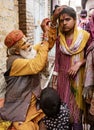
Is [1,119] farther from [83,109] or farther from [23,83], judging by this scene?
[83,109]

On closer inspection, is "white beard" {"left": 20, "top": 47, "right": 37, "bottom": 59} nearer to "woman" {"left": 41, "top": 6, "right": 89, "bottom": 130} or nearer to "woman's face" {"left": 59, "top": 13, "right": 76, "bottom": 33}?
"woman" {"left": 41, "top": 6, "right": 89, "bottom": 130}

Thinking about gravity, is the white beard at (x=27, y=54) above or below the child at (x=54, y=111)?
above

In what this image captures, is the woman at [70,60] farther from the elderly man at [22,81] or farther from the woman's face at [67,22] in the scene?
the elderly man at [22,81]

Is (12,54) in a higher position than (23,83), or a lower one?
higher

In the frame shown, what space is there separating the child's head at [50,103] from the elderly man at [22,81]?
0.24 m

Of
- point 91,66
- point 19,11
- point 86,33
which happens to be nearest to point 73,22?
point 86,33


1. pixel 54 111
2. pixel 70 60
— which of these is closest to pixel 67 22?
pixel 70 60

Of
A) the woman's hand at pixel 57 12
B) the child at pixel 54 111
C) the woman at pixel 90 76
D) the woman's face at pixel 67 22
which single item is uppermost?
the woman's hand at pixel 57 12

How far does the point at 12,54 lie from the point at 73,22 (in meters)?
0.70

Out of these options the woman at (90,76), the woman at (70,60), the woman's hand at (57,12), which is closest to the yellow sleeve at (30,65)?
the woman at (70,60)

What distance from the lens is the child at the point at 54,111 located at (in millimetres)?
2609

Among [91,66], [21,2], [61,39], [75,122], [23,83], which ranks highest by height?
[21,2]

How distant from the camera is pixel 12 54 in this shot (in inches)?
114

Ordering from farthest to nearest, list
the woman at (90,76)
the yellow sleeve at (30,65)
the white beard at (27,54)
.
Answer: the white beard at (27,54) → the yellow sleeve at (30,65) → the woman at (90,76)
